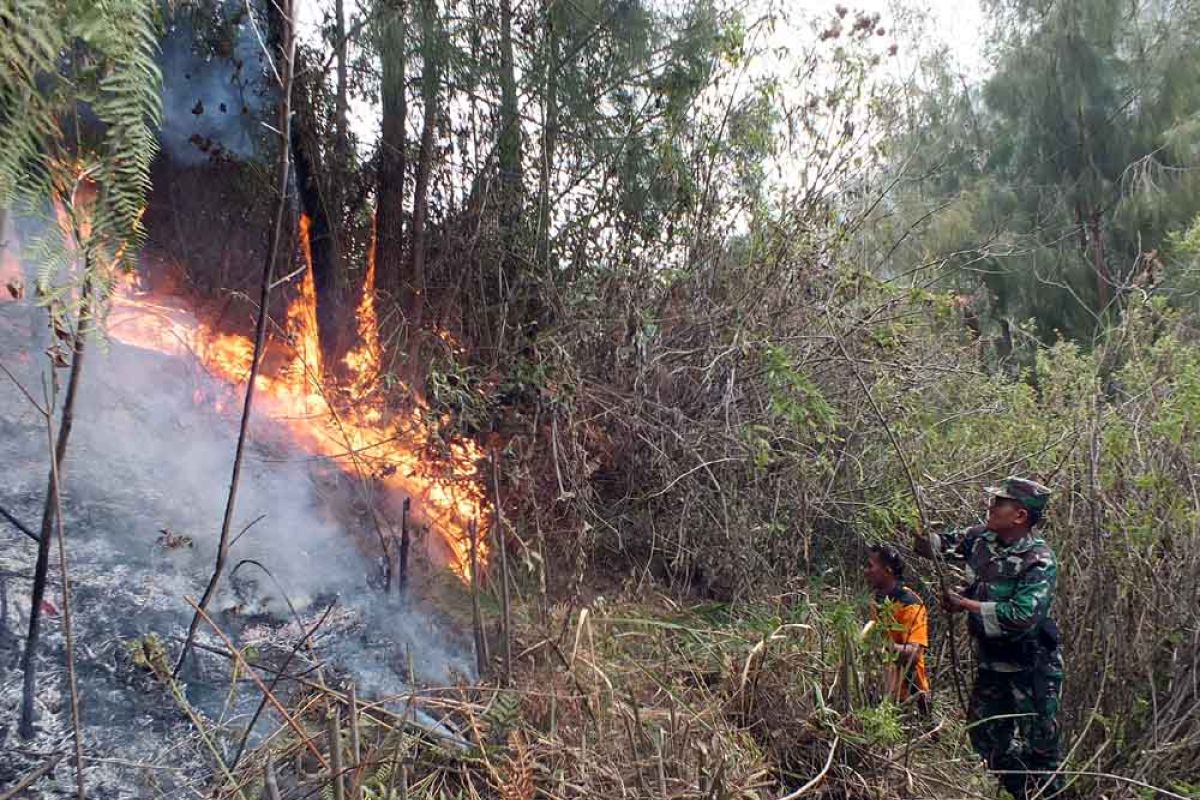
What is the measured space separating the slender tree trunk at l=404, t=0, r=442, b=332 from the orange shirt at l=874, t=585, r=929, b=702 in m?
3.85

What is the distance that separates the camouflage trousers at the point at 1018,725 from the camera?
353 centimetres

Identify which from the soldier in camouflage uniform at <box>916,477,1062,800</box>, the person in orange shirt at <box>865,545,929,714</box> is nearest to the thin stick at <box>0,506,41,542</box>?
the person in orange shirt at <box>865,545,929,714</box>

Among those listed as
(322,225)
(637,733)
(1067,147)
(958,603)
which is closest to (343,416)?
(322,225)

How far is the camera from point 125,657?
9.87ft

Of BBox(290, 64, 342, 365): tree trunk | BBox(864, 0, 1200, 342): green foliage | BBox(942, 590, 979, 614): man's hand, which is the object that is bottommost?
BBox(942, 590, 979, 614): man's hand

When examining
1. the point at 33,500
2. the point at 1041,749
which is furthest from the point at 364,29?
the point at 1041,749

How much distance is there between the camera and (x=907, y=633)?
3953mm

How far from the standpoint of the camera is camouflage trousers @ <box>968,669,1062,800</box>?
3.53 meters

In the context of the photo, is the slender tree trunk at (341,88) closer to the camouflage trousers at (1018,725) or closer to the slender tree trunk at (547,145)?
the slender tree trunk at (547,145)

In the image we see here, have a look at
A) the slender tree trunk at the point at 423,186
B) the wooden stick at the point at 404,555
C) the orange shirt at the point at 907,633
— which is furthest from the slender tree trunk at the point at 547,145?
the orange shirt at the point at 907,633

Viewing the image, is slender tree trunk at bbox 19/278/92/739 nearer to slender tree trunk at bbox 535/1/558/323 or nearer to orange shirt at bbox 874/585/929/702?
orange shirt at bbox 874/585/929/702

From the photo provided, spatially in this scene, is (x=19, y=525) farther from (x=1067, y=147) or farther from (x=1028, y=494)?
(x=1067, y=147)

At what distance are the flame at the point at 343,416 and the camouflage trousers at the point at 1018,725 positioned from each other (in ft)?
9.77

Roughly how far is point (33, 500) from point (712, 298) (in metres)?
4.62
